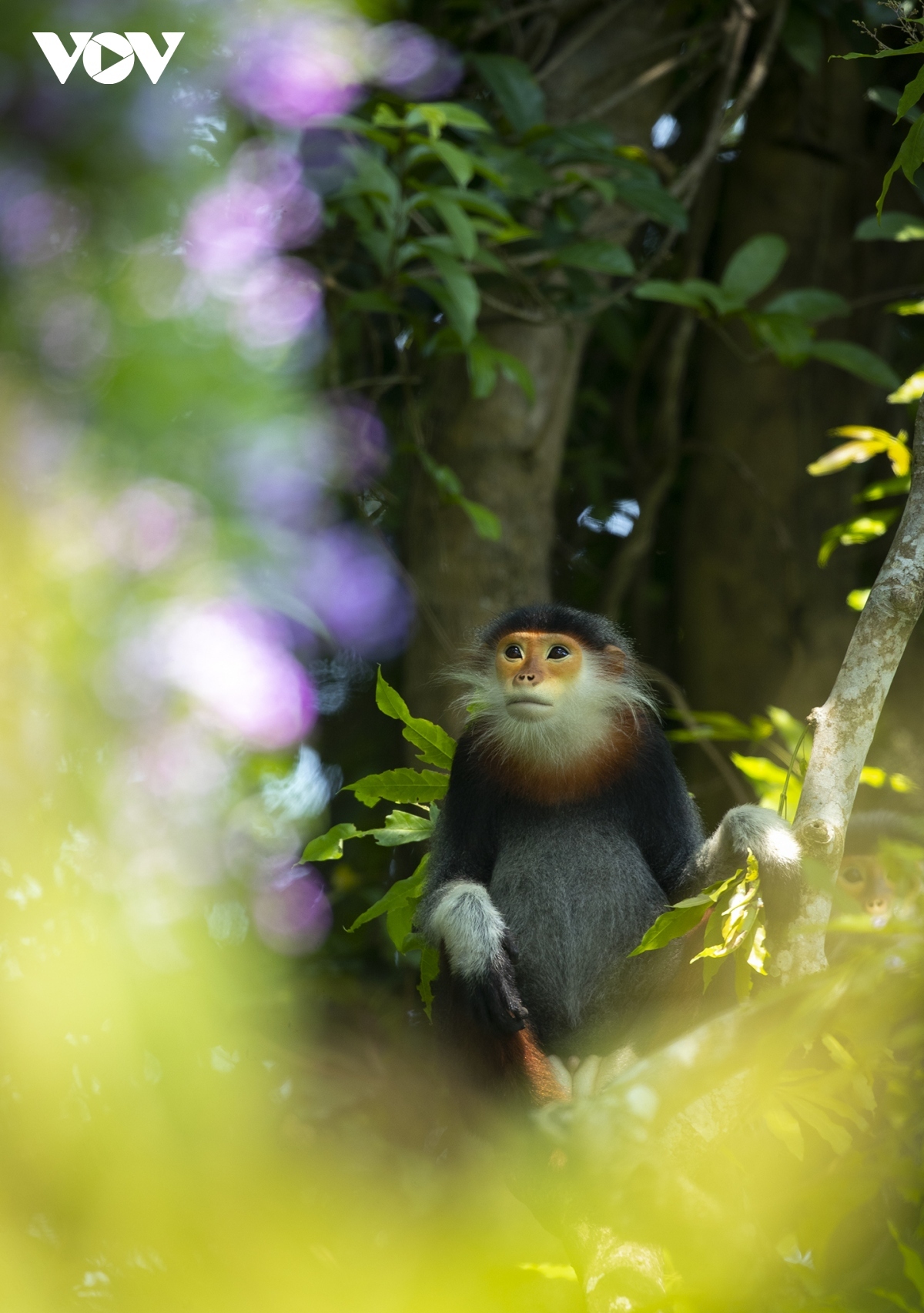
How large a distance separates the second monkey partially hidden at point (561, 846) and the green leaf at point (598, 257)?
5.31 ft

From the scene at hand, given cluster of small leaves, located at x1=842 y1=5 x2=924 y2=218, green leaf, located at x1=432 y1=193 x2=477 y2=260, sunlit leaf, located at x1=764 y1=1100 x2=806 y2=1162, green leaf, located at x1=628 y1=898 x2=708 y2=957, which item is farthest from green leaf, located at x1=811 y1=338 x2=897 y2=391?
sunlit leaf, located at x1=764 y1=1100 x2=806 y2=1162

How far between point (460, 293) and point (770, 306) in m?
1.21

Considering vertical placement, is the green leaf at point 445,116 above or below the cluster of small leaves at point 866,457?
above

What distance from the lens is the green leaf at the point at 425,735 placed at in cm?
250

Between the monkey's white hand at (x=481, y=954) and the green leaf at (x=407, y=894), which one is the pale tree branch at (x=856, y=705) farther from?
the green leaf at (x=407, y=894)

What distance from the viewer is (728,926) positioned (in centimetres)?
192

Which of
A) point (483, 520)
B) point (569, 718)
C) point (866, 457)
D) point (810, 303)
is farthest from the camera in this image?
point (810, 303)

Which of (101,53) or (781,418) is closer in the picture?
(101,53)

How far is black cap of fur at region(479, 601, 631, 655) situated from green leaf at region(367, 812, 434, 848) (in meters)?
0.47

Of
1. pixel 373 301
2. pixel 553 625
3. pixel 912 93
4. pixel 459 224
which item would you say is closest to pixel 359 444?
pixel 373 301

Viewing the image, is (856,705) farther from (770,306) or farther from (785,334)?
(770,306)

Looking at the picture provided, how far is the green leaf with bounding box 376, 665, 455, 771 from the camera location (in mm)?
2498

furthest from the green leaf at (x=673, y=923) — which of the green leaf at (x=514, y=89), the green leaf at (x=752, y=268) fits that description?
the green leaf at (x=514, y=89)

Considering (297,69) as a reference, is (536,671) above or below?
below
